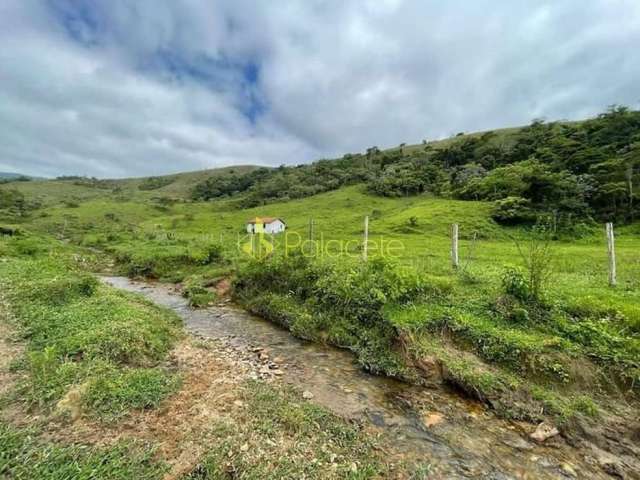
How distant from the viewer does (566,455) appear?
4750mm

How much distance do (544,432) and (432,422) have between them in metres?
1.66

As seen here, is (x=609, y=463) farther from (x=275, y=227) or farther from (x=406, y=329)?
(x=275, y=227)

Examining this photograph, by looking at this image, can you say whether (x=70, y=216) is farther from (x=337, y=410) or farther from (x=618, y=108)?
(x=618, y=108)

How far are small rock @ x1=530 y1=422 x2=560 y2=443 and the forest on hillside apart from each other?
1467 cm

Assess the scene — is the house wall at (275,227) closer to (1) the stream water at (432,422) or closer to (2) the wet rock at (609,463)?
(1) the stream water at (432,422)

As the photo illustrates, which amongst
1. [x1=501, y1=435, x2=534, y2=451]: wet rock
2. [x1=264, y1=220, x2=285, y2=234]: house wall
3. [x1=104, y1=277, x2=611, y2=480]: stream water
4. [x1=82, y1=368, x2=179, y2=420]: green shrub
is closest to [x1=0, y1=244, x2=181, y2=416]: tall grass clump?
[x1=82, y1=368, x2=179, y2=420]: green shrub

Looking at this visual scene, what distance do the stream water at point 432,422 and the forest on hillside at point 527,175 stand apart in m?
14.9

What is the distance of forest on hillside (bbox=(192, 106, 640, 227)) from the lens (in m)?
31.6

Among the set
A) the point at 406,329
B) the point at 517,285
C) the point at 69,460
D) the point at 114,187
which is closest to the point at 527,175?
the point at 517,285

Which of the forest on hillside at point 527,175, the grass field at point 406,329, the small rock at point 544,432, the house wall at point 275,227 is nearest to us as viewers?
the small rock at point 544,432

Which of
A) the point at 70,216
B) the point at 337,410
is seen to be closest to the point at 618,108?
the point at 337,410

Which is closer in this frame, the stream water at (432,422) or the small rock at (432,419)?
the stream water at (432,422)

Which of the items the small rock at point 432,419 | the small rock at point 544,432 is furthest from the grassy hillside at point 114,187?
the small rock at point 544,432

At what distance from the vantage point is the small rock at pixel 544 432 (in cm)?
504
